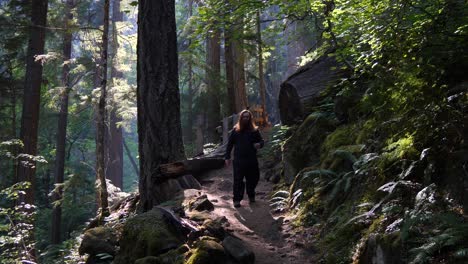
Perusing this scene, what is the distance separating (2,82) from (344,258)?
16.1 meters

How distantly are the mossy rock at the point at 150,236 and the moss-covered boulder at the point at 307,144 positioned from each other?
305cm

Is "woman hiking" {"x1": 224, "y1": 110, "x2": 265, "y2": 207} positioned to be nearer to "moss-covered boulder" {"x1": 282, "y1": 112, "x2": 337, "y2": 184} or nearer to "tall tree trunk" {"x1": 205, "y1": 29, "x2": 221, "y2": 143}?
"moss-covered boulder" {"x1": 282, "y1": 112, "x2": 337, "y2": 184}

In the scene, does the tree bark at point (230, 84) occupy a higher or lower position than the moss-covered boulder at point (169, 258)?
higher

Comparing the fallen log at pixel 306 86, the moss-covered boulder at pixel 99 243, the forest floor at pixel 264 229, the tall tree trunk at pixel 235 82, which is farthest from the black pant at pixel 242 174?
the tall tree trunk at pixel 235 82

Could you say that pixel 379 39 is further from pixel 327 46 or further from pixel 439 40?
pixel 327 46

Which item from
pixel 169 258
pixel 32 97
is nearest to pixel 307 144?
pixel 169 258

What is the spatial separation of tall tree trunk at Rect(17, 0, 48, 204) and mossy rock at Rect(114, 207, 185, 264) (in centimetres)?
819

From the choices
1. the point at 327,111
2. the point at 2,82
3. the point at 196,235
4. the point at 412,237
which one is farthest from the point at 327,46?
the point at 2,82

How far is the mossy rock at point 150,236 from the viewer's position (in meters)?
6.20

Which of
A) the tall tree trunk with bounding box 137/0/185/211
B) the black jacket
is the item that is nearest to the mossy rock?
the black jacket

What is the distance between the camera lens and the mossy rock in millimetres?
6199

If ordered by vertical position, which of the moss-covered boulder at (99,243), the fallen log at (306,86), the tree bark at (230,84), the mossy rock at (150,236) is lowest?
the moss-covered boulder at (99,243)

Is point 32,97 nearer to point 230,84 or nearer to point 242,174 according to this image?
point 230,84

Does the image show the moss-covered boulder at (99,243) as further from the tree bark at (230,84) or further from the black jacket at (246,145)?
the tree bark at (230,84)
